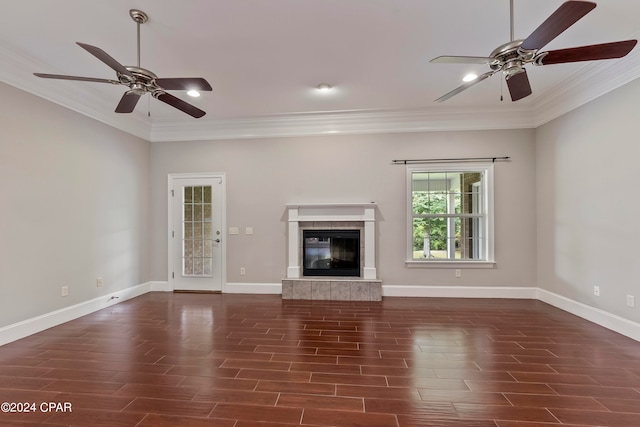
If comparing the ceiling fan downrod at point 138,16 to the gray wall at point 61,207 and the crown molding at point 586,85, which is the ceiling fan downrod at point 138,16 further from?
the crown molding at point 586,85

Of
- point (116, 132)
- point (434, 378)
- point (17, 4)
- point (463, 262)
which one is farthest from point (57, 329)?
point (463, 262)

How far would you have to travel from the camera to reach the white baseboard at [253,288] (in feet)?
15.8

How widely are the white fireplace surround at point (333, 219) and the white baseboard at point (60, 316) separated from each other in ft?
8.44

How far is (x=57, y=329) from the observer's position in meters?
3.26

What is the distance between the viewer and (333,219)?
4676 millimetres

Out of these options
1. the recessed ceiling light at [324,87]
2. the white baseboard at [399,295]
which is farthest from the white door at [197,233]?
the recessed ceiling light at [324,87]

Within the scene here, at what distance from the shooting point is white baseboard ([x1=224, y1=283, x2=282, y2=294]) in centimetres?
480

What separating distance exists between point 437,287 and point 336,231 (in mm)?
1847

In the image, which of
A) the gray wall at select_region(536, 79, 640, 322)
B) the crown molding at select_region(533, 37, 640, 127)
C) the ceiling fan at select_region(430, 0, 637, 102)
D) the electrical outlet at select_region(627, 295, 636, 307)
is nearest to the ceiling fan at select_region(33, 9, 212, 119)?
the ceiling fan at select_region(430, 0, 637, 102)

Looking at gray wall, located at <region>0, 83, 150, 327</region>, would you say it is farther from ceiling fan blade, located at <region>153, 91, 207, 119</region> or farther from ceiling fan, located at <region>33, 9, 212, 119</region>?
ceiling fan blade, located at <region>153, 91, 207, 119</region>

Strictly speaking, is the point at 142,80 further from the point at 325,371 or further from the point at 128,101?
the point at 325,371

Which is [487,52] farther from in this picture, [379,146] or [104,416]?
[104,416]

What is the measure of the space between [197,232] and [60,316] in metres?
2.05

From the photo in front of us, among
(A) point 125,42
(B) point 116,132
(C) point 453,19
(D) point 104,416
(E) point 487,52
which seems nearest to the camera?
(D) point 104,416
